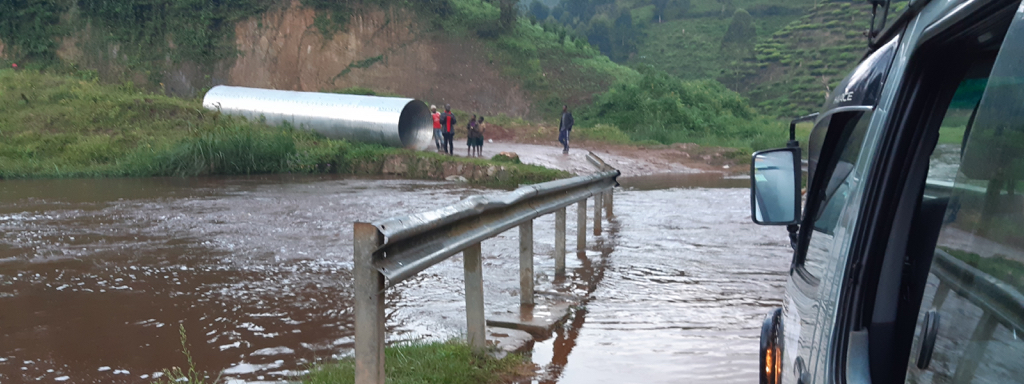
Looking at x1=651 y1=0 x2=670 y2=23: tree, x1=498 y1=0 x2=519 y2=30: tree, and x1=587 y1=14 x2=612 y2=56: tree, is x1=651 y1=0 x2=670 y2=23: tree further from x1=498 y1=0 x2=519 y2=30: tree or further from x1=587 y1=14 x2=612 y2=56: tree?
x1=498 y1=0 x2=519 y2=30: tree

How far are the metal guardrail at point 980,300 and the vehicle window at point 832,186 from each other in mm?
783

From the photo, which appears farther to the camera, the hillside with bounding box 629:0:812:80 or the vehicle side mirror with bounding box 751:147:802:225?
the hillside with bounding box 629:0:812:80

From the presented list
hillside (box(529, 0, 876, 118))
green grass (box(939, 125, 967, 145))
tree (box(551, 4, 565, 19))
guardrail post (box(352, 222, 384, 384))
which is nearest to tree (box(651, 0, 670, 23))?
hillside (box(529, 0, 876, 118))

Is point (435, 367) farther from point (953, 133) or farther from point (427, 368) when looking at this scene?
point (953, 133)

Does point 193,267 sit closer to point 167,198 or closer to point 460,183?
point 167,198

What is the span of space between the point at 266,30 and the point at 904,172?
4706 centimetres

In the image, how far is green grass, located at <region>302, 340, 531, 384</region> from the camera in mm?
4102

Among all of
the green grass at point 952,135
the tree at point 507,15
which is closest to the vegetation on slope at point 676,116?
the tree at point 507,15

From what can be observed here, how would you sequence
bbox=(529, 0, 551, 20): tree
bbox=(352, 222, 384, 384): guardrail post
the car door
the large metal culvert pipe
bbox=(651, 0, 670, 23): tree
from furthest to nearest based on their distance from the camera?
bbox=(529, 0, 551, 20): tree < bbox=(651, 0, 670, 23): tree < the large metal culvert pipe < bbox=(352, 222, 384, 384): guardrail post < the car door

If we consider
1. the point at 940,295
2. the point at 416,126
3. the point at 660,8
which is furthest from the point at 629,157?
the point at 660,8

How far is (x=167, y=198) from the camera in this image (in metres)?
15.3

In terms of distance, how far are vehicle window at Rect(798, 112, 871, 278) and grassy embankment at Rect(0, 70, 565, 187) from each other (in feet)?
55.5

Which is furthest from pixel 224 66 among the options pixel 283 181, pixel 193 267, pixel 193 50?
pixel 193 267

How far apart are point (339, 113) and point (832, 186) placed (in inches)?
975
